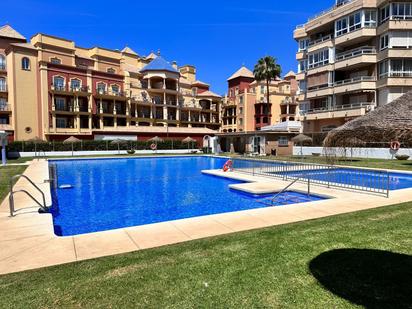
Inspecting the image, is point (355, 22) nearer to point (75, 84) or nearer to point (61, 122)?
point (75, 84)

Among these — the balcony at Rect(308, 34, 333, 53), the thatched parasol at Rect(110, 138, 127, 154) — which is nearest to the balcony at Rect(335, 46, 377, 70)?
the balcony at Rect(308, 34, 333, 53)

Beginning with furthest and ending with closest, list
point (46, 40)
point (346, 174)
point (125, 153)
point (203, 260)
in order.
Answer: point (46, 40)
point (125, 153)
point (346, 174)
point (203, 260)

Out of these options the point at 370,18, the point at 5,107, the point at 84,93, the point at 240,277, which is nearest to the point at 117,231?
the point at 240,277

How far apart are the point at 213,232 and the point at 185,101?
57.3 meters

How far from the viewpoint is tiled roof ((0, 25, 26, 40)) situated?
4438 centimetres

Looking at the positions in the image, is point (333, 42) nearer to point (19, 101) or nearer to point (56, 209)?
point (56, 209)

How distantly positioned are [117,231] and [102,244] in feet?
3.14

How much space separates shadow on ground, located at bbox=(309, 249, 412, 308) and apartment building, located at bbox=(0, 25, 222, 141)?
44589mm

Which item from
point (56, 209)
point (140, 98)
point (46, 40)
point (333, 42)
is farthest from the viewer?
Result: point (140, 98)

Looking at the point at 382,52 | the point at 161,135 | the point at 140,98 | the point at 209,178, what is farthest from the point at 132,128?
the point at 382,52

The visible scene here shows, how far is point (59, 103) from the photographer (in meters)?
46.6

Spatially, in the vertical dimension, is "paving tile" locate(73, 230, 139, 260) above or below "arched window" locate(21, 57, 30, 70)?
below

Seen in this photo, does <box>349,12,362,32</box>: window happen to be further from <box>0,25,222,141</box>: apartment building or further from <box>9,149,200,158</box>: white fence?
<box>0,25,222,141</box>: apartment building

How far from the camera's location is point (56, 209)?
1233 centimetres
